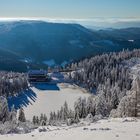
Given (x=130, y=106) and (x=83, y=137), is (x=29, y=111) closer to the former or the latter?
(x=130, y=106)

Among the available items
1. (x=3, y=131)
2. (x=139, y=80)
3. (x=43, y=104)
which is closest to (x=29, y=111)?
(x=43, y=104)

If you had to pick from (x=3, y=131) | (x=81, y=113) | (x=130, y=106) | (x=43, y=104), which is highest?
(x=3, y=131)

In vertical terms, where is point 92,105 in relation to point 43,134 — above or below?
below

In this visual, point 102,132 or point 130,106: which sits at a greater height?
point 102,132

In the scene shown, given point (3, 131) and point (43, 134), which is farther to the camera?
point (3, 131)

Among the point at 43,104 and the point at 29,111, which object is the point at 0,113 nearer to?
the point at 29,111

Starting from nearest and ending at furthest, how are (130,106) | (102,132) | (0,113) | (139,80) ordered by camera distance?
(102,132)
(130,106)
(139,80)
(0,113)

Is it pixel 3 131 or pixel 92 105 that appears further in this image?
pixel 92 105

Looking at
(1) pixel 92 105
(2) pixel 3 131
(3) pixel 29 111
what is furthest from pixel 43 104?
(2) pixel 3 131

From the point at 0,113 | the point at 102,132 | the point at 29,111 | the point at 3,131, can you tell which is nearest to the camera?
the point at 102,132
